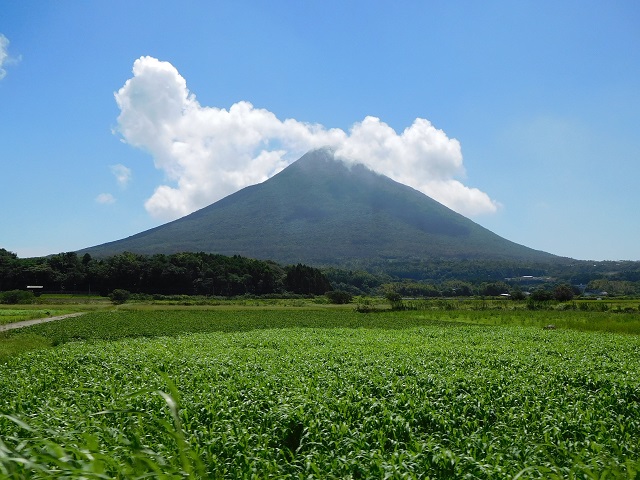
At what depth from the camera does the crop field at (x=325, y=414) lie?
491cm

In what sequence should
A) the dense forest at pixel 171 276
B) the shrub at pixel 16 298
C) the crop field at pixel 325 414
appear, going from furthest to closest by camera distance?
the dense forest at pixel 171 276 → the shrub at pixel 16 298 → the crop field at pixel 325 414

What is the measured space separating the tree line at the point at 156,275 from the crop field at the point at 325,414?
266 ft

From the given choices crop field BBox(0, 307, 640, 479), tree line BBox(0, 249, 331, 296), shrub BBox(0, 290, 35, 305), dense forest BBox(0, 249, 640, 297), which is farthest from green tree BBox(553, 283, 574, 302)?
shrub BBox(0, 290, 35, 305)

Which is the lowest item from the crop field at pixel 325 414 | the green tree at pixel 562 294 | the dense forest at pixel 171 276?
the green tree at pixel 562 294

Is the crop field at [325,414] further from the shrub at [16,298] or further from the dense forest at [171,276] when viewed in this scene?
the dense forest at [171,276]

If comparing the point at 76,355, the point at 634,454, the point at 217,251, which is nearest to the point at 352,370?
the point at 634,454

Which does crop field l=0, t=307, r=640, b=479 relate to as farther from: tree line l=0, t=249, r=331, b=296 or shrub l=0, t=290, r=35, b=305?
tree line l=0, t=249, r=331, b=296

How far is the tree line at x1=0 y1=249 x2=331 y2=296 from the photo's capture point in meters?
94.6

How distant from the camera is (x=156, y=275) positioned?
9850 centimetres

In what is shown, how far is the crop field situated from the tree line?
81.1 m

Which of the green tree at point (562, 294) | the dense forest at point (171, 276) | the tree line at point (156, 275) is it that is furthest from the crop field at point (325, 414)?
the tree line at point (156, 275)

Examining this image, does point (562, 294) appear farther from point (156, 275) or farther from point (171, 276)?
point (156, 275)

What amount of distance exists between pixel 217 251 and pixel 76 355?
7152 inches

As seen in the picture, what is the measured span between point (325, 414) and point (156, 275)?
94746 millimetres
